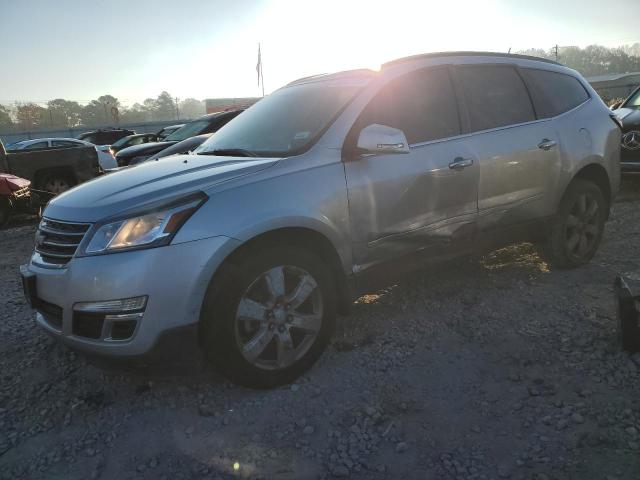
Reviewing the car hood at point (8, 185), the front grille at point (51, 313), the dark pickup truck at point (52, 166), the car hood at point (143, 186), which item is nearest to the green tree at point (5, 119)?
the dark pickup truck at point (52, 166)

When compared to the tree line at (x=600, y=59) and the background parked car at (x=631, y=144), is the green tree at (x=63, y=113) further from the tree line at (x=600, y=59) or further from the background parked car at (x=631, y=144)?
the tree line at (x=600, y=59)

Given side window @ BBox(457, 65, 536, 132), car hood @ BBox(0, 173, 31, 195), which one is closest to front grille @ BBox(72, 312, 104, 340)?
side window @ BBox(457, 65, 536, 132)

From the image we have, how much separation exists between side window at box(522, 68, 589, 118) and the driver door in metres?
0.99

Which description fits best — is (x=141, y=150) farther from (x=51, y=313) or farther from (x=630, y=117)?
(x=630, y=117)

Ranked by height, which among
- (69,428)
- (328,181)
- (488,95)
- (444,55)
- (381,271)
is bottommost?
(69,428)

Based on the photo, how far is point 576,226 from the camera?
4.58 metres

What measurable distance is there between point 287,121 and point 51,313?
191 centimetres

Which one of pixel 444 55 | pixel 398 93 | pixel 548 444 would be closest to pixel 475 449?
pixel 548 444

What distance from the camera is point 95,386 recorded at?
3.11m

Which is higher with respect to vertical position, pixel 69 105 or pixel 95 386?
pixel 69 105

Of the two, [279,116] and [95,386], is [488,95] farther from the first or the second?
[95,386]

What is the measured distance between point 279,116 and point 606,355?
8.59ft

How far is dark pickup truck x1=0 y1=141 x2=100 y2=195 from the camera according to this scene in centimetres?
929

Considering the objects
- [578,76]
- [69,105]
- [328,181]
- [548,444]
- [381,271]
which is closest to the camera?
[548,444]
